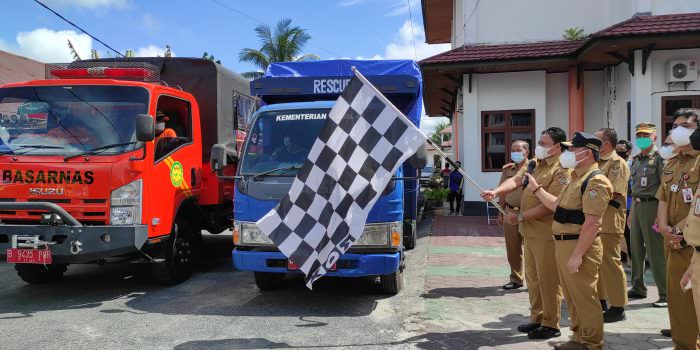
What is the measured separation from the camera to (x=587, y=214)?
3893 millimetres

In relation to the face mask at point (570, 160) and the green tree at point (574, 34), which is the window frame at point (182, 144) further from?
the green tree at point (574, 34)

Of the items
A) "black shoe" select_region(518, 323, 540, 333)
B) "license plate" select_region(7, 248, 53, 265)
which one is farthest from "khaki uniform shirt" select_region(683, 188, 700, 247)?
"license plate" select_region(7, 248, 53, 265)

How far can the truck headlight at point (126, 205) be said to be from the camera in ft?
19.0

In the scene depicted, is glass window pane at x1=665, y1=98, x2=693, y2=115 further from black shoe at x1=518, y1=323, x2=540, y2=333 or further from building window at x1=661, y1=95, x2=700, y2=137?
black shoe at x1=518, y1=323, x2=540, y2=333

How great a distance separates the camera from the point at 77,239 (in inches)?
221

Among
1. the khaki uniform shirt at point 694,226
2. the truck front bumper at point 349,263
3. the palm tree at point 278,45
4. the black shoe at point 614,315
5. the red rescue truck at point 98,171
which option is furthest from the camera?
the palm tree at point 278,45

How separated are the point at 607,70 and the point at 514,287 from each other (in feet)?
31.0

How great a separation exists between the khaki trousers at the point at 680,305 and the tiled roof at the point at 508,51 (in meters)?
9.59

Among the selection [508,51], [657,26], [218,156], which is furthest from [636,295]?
[508,51]

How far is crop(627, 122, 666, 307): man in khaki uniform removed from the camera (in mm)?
5539

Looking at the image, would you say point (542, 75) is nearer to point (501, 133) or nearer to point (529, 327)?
point (501, 133)

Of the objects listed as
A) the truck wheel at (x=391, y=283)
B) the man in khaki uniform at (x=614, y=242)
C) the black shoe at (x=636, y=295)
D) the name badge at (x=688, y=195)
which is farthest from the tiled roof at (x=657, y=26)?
the truck wheel at (x=391, y=283)

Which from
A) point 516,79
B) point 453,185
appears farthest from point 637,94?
point 453,185

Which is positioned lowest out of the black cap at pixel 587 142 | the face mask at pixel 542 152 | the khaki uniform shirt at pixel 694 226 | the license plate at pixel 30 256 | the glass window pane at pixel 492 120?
the license plate at pixel 30 256
